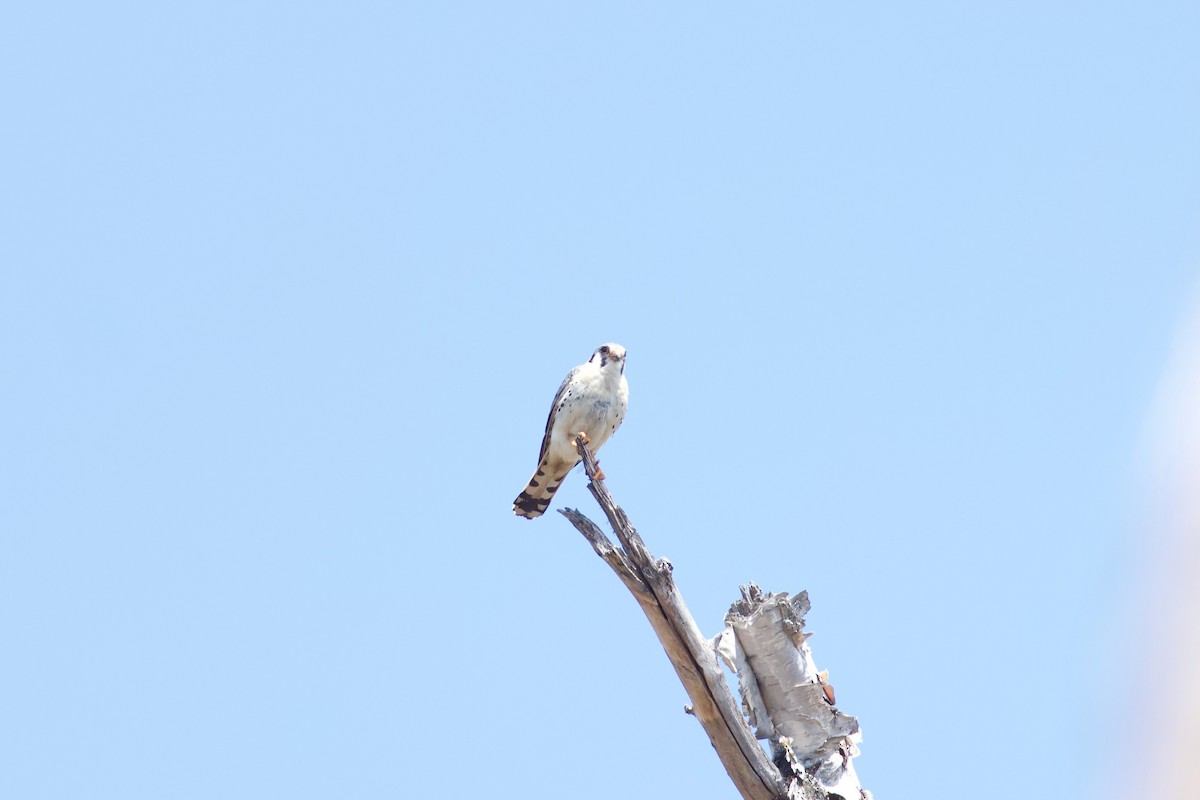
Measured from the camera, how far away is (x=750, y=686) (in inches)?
254

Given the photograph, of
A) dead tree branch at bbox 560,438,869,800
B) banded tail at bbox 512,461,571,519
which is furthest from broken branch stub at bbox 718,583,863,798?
banded tail at bbox 512,461,571,519

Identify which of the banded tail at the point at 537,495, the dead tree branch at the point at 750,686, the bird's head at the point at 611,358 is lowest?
the dead tree branch at the point at 750,686

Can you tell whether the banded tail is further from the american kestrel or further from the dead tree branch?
the dead tree branch

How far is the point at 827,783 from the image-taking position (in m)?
6.25

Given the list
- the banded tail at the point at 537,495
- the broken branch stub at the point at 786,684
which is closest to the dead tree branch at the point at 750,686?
the broken branch stub at the point at 786,684

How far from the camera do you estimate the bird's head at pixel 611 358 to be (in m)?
9.71

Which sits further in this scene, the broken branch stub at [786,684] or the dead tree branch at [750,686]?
the broken branch stub at [786,684]

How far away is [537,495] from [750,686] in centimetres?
391

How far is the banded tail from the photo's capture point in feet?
32.8

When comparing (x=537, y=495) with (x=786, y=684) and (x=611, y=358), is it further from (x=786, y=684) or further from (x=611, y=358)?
(x=786, y=684)

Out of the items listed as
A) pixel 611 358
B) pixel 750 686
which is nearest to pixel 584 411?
pixel 611 358

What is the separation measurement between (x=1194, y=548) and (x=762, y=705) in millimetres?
5494

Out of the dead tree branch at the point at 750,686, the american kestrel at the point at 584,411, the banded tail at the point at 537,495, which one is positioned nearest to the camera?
the dead tree branch at the point at 750,686

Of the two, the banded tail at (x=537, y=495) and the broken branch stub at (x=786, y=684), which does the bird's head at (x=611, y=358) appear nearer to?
the banded tail at (x=537, y=495)
